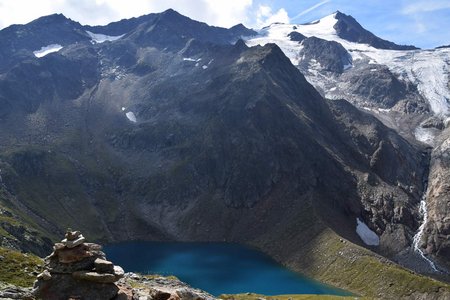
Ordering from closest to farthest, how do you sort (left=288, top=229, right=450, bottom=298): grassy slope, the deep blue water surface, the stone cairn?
the stone cairn < (left=288, top=229, right=450, bottom=298): grassy slope < the deep blue water surface

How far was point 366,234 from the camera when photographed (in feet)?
595

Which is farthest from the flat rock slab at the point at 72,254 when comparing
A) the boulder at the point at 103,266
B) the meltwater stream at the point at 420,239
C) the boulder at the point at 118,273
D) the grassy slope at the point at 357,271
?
the meltwater stream at the point at 420,239

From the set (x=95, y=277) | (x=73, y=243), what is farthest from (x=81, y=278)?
(x=73, y=243)

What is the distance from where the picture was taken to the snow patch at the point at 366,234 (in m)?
178

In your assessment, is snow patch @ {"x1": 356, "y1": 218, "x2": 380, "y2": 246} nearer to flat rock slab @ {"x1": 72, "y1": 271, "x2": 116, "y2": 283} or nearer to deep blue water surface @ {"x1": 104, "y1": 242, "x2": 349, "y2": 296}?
deep blue water surface @ {"x1": 104, "y1": 242, "x2": 349, "y2": 296}

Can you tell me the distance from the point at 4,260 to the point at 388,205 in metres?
161

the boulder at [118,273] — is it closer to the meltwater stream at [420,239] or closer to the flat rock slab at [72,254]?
the flat rock slab at [72,254]

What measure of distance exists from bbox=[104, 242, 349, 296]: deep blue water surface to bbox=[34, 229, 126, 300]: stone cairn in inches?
3765

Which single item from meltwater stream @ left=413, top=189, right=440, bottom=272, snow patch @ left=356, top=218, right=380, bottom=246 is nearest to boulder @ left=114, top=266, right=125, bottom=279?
meltwater stream @ left=413, top=189, right=440, bottom=272

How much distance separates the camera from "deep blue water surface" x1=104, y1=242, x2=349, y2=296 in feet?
445

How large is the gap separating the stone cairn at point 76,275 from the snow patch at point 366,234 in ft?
503

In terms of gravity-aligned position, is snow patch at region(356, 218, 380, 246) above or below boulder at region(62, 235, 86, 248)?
above

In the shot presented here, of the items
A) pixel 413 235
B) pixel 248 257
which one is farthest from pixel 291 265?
pixel 413 235

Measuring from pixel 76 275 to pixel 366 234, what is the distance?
159553 millimetres
